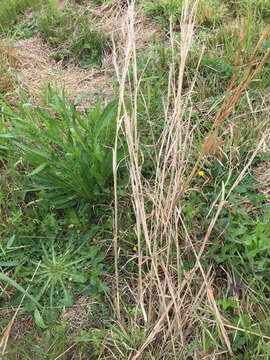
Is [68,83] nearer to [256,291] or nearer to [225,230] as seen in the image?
[225,230]

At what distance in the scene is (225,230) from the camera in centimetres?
150

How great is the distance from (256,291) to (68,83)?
1.91m

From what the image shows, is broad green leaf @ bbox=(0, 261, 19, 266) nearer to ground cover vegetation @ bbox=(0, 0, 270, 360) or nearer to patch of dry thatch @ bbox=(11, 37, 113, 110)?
ground cover vegetation @ bbox=(0, 0, 270, 360)

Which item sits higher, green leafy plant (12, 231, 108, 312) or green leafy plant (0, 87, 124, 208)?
green leafy plant (0, 87, 124, 208)

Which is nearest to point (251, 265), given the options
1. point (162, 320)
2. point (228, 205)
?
point (228, 205)

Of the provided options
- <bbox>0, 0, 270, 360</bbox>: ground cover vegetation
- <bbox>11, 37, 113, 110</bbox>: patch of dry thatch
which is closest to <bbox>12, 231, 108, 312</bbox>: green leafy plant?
<bbox>0, 0, 270, 360</bbox>: ground cover vegetation

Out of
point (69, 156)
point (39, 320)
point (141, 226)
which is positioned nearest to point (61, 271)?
point (39, 320)

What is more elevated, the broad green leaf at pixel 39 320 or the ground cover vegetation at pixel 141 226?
the ground cover vegetation at pixel 141 226

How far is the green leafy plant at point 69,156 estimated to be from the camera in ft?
5.23

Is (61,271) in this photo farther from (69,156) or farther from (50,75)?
(50,75)

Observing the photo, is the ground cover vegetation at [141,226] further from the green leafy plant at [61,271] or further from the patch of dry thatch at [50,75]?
the patch of dry thatch at [50,75]

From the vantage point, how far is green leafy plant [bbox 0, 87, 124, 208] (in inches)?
62.7

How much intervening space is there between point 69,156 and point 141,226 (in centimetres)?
50

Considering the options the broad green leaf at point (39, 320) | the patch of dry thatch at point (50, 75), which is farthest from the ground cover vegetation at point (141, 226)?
the patch of dry thatch at point (50, 75)
